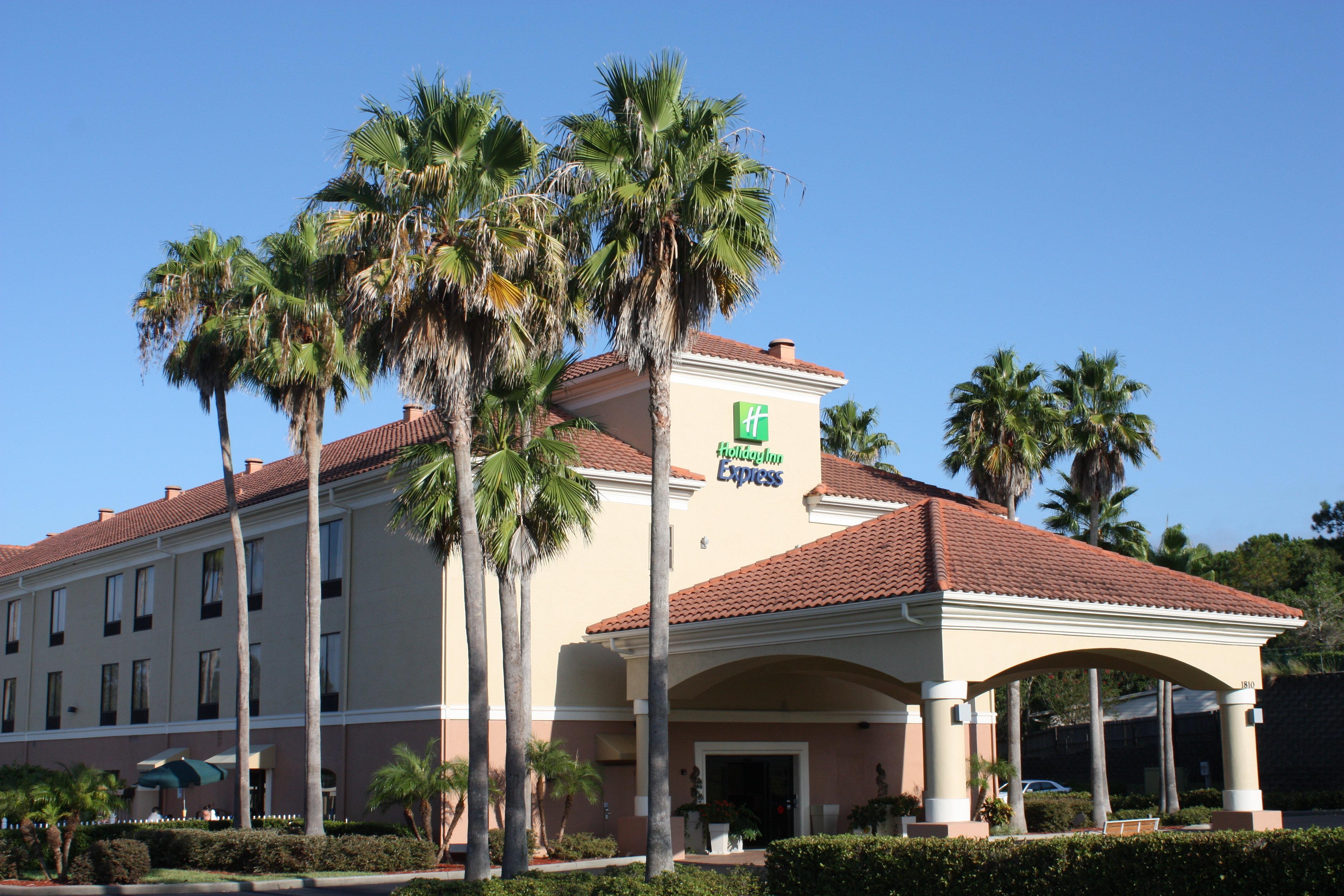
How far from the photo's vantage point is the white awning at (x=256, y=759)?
33094 millimetres

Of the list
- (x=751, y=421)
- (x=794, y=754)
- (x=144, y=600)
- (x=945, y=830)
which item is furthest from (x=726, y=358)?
(x=144, y=600)

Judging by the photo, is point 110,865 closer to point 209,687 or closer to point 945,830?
point 209,687

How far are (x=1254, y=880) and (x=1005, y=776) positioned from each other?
21098 millimetres

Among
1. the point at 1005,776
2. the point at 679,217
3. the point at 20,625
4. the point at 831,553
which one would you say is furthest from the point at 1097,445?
the point at 20,625

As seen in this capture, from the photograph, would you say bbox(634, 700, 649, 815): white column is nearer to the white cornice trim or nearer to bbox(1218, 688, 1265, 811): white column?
the white cornice trim

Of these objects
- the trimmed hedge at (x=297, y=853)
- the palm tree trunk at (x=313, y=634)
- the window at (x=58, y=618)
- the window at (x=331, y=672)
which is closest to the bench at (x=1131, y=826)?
the trimmed hedge at (x=297, y=853)

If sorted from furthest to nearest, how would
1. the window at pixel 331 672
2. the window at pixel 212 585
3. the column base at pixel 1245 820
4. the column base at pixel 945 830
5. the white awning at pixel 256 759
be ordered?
the window at pixel 212 585 → the white awning at pixel 256 759 → the window at pixel 331 672 → the column base at pixel 1245 820 → the column base at pixel 945 830

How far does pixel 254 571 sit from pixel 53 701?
15106 mm

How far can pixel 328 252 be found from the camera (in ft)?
64.2

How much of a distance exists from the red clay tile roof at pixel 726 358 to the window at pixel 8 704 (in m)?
27.9

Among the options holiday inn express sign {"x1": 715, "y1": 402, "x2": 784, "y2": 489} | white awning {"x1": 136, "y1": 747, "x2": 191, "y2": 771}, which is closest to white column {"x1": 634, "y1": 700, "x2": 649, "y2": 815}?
holiday inn express sign {"x1": 715, "y1": 402, "x2": 784, "y2": 489}

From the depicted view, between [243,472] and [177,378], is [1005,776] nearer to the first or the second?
[177,378]

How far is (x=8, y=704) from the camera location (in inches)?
1921

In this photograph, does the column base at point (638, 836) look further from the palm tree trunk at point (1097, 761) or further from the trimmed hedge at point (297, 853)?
the palm tree trunk at point (1097, 761)
